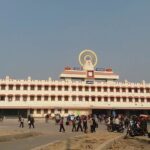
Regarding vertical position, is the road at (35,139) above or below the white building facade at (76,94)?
below

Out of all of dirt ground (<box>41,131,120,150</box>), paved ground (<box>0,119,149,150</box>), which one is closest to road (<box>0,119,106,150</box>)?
paved ground (<box>0,119,149,150</box>)

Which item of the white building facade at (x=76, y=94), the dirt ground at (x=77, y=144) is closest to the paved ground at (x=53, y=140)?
the dirt ground at (x=77, y=144)

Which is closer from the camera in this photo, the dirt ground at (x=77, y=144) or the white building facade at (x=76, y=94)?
the dirt ground at (x=77, y=144)

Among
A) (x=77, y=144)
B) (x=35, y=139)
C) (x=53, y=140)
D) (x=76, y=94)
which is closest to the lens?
(x=77, y=144)

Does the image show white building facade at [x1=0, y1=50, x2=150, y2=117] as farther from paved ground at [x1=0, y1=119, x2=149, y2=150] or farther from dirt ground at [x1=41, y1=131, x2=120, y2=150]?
dirt ground at [x1=41, y1=131, x2=120, y2=150]

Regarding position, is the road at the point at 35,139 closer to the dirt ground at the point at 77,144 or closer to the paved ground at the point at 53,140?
the paved ground at the point at 53,140

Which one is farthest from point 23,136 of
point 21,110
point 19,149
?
point 21,110

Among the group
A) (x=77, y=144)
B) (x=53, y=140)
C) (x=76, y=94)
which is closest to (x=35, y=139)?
(x=53, y=140)

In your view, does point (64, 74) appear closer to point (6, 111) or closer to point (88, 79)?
point (88, 79)

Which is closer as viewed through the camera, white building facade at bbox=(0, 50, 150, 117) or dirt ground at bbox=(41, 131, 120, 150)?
dirt ground at bbox=(41, 131, 120, 150)

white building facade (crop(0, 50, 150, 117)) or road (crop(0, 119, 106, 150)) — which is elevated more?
white building facade (crop(0, 50, 150, 117))

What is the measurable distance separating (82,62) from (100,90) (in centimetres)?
793

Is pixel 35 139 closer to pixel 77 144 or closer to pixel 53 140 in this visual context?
pixel 53 140

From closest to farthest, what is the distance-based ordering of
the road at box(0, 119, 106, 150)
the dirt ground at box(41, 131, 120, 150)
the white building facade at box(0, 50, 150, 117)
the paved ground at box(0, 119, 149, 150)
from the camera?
the dirt ground at box(41, 131, 120, 150)
the paved ground at box(0, 119, 149, 150)
the road at box(0, 119, 106, 150)
the white building facade at box(0, 50, 150, 117)
